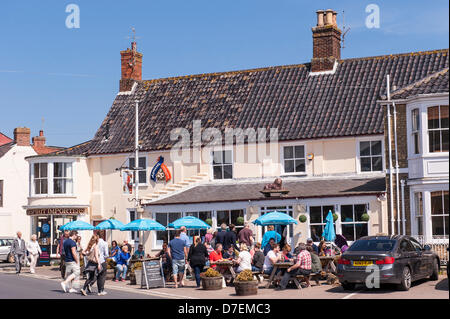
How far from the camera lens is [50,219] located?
4288 cm

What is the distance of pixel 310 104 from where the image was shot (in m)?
38.1

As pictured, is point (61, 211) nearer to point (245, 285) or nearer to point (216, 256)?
point (216, 256)

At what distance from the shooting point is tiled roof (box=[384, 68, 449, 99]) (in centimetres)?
2678

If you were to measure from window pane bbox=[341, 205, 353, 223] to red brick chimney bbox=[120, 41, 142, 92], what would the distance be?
683 inches

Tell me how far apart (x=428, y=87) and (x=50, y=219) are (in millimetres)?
23887

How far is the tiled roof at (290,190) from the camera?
32.5 metres

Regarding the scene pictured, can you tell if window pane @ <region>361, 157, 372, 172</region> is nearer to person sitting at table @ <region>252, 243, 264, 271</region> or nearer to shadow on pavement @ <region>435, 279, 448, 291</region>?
person sitting at table @ <region>252, 243, 264, 271</region>

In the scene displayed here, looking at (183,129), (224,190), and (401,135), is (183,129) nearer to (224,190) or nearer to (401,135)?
(224,190)

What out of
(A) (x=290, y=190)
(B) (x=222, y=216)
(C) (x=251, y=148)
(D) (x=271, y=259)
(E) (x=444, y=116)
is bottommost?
(D) (x=271, y=259)

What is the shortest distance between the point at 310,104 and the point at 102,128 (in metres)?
12.4

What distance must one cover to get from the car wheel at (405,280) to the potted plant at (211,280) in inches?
213

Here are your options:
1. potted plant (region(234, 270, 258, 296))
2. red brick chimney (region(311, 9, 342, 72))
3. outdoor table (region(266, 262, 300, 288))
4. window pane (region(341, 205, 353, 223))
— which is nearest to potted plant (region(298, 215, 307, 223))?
window pane (region(341, 205, 353, 223))

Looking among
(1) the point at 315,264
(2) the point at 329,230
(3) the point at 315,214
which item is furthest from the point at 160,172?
(1) the point at 315,264
